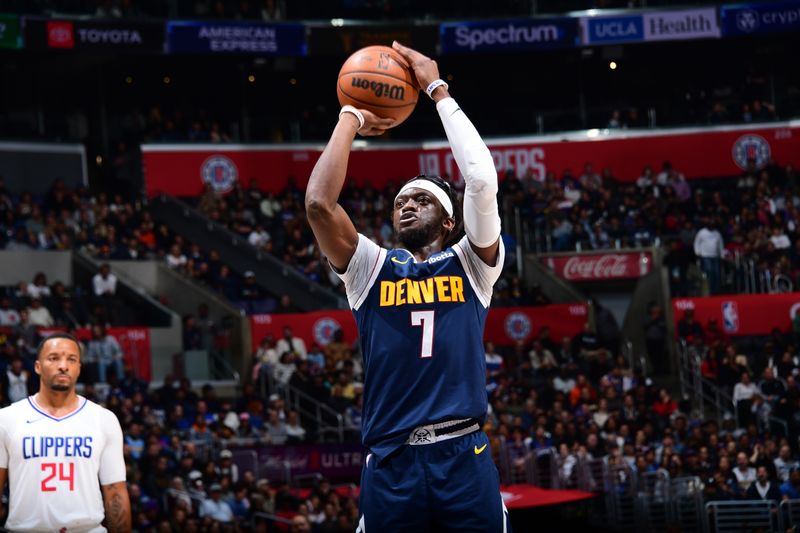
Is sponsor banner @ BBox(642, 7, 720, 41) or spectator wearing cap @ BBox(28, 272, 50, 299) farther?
sponsor banner @ BBox(642, 7, 720, 41)

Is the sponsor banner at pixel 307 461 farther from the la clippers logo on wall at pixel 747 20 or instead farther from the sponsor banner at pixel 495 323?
the la clippers logo on wall at pixel 747 20

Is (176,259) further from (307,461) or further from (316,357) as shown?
(307,461)

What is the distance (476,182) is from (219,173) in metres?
26.7

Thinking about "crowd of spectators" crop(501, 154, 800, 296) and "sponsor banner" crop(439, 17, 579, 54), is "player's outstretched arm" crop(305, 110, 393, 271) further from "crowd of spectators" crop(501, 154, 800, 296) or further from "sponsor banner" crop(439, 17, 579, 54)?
"sponsor banner" crop(439, 17, 579, 54)

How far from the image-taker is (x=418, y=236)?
500cm

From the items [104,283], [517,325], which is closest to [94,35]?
[104,283]

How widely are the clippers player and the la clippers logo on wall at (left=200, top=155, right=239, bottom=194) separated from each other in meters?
24.1

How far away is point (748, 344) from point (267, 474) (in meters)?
9.65

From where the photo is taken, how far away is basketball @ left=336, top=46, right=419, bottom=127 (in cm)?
516

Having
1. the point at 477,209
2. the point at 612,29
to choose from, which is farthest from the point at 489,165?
the point at 612,29

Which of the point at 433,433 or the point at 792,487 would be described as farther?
the point at 792,487

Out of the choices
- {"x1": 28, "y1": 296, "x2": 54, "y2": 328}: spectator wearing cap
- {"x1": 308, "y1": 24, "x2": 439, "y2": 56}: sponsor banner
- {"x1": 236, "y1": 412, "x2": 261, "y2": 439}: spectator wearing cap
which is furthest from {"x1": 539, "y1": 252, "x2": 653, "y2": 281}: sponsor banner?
{"x1": 28, "y1": 296, "x2": 54, "y2": 328}: spectator wearing cap

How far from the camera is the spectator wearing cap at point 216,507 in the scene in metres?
16.0

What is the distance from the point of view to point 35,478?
22.1 ft
